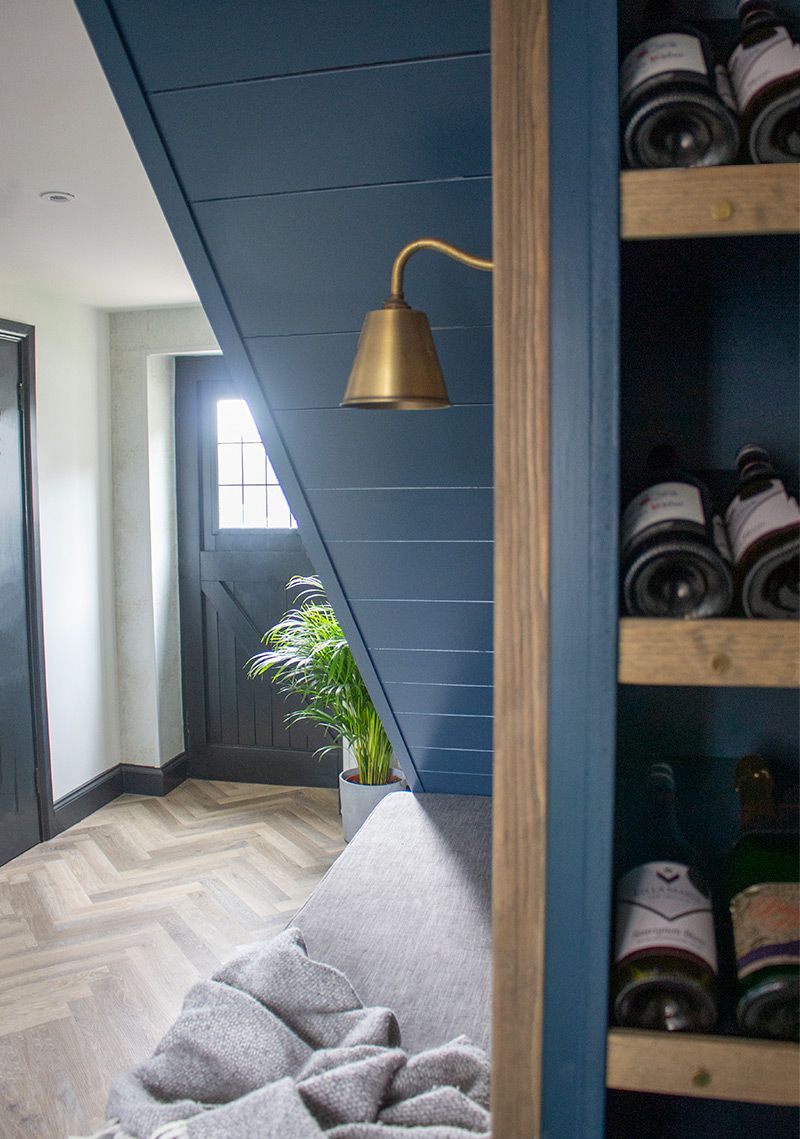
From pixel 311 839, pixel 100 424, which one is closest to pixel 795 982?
pixel 311 839

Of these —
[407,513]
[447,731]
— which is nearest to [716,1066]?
[407,513]

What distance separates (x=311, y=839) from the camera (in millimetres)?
3980

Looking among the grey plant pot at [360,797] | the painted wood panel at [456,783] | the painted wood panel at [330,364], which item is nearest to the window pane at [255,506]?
the grey plant pot at [360,797]

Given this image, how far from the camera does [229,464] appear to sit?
4523 mm

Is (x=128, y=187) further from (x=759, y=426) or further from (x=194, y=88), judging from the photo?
(x=759, y=426)

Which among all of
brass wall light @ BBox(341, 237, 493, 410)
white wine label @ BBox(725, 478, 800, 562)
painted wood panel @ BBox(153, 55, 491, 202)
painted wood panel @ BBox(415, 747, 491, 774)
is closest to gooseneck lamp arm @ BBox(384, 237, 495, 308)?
brass wall light @ BBox(341, 237, 493, 410)

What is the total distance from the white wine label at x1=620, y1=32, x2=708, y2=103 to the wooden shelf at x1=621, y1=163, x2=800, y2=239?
87 mm

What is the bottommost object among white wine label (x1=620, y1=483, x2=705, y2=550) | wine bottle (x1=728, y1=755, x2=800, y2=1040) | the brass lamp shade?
wine bottle (x1=728, y1=755, x2=800, y2=1040)

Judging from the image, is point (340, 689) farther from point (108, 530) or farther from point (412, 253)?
point (412, 253)

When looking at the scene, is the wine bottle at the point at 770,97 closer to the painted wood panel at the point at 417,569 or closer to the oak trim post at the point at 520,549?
the oak trim post at the point at 520,549

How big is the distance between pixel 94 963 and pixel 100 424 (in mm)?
2320

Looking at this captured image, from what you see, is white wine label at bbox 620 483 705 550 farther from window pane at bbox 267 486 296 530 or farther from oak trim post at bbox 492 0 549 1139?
window pane at bbox 267 486 296 530

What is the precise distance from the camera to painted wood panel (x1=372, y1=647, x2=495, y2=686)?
7.30 ft

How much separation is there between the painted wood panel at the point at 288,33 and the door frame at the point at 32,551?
2.75m
